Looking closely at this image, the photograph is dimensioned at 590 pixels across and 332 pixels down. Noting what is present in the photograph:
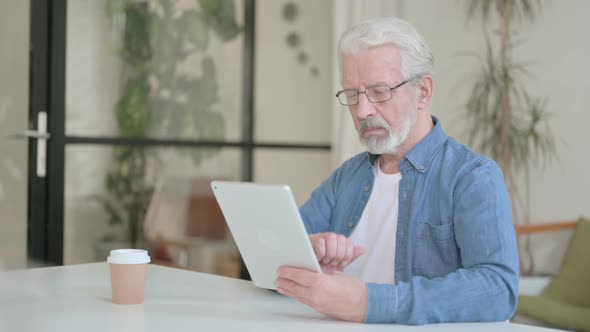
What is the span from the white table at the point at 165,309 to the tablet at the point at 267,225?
0.10 m

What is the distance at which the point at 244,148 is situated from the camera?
476cm

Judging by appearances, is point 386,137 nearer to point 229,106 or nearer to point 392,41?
point 392,41

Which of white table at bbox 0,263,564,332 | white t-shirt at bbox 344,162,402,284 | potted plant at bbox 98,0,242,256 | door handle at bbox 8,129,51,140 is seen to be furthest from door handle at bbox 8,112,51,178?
white t-shirt at bbox 344,162,402,284

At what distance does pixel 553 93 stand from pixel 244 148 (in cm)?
178

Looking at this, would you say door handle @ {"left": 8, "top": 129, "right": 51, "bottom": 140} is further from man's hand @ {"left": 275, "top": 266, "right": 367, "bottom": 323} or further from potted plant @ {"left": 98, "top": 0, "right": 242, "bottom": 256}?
man's hand @ {"left": 275, "top": 266, "right": 367, "bottom": 323}

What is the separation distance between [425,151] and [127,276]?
828 millimetres

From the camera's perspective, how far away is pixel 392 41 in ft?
6.48

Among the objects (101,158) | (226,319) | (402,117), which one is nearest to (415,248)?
(402,117)

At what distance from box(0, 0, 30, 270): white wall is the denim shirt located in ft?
6.48

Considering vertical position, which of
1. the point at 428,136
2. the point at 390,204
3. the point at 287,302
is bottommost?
the point at 287,302

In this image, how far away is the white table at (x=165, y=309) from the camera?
1.49 m

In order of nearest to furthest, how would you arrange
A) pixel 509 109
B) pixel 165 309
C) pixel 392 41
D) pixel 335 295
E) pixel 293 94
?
1. pixel 335 295
2. pixel 165 309
3. pixel 392 41
4. pixel 509 109
5. pixel 293 94

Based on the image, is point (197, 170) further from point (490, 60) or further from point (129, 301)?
point (129, 301)

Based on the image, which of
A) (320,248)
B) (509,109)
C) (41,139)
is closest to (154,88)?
(41,139)
